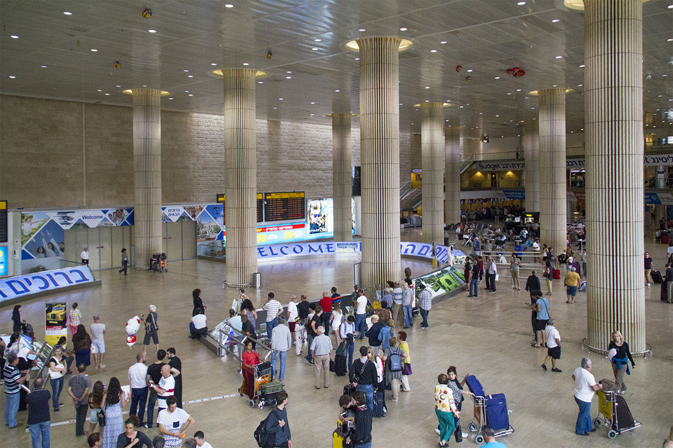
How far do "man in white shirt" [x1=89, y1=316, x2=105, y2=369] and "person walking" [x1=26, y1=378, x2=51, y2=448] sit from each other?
13.6 feet

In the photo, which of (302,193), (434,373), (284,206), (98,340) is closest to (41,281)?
(98,340)

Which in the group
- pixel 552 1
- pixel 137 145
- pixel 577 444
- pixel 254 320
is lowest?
pixel 577 444

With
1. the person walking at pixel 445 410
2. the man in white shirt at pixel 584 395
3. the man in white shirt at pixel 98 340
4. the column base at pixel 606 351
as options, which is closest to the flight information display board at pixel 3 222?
the man in white shirt at pixel 98 340

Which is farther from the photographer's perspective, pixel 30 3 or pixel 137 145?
pixel 137 145

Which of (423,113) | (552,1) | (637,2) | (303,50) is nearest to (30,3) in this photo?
(303,50)

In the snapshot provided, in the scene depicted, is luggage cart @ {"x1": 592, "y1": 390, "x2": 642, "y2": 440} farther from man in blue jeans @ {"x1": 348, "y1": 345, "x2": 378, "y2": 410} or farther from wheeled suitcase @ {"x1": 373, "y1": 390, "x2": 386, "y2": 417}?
man in blue jeans @ {"x1": 348, "y1": 345, "x2": 378, "y2": 410}

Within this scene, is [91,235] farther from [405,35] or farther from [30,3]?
[405,35]

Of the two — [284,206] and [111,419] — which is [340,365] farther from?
[284,206]

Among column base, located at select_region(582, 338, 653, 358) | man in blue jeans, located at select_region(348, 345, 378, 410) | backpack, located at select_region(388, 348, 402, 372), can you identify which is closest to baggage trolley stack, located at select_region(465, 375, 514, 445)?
man in blue jeans, located at select_region(348, 345, 378, 410)

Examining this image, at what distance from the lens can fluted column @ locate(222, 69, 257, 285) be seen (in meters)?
22.4

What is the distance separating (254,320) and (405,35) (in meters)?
9.60

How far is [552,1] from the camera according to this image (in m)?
14.3

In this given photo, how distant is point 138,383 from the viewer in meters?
9.06

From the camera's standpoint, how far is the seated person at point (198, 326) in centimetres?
1418
